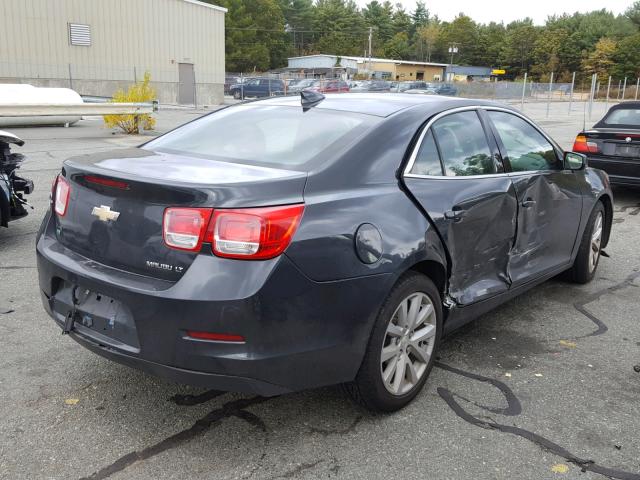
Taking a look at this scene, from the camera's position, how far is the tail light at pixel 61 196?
10.3ft

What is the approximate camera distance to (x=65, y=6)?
31.5 m

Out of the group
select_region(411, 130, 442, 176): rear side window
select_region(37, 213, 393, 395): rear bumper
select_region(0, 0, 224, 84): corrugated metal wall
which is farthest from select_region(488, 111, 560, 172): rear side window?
select_region(0, 0, 224, 84): corrugated metal wall

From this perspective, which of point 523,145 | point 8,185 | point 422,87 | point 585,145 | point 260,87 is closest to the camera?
point 523,145

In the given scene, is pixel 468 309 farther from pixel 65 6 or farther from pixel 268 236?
pixel 65 6

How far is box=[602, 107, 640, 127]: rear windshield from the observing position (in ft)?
29.8

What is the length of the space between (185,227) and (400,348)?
1261 mm

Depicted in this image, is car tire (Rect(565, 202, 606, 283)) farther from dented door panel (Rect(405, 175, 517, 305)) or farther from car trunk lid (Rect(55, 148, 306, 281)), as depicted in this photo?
car trunk lid (Rect(55, 148, 306, 281))

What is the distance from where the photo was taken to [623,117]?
927 centimetres

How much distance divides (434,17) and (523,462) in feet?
568

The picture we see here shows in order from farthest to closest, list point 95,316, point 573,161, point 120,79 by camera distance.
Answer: point 120,79 < point 573,161 < point 95,316

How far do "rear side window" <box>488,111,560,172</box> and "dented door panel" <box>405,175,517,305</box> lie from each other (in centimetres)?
32

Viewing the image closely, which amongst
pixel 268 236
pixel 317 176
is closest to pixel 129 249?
pixel 268 236

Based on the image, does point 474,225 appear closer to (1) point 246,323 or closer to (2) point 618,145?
(1) point 246,323

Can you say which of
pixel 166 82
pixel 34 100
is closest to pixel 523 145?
pixel 34 100
